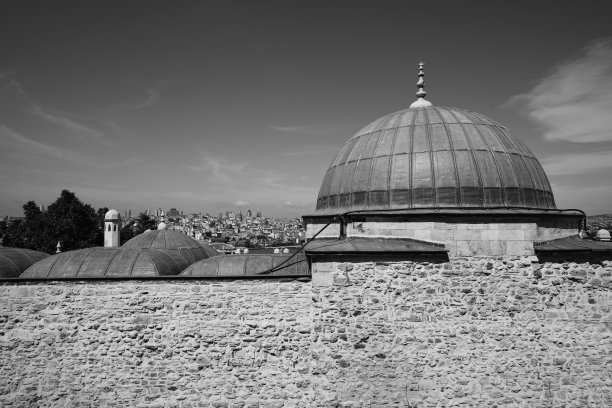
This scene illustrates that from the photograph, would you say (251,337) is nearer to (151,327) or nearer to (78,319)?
(151,327)

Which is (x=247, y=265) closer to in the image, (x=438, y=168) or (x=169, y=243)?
(x=438, y=168)

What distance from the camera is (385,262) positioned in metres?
7.53

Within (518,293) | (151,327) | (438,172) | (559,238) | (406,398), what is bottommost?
(406,398)

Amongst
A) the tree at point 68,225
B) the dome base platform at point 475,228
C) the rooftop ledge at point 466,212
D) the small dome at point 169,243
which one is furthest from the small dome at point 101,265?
the tree at point 68,225

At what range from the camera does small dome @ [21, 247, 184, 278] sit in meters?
8.34

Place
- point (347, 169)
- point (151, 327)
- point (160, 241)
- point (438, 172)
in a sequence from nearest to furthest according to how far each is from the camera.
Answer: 1. point (151, 327)
2. point (438, 172)
3. point (347, 169)
4. point (160, 241)

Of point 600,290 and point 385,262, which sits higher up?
point 385,262

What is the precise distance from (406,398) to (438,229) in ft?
11.6

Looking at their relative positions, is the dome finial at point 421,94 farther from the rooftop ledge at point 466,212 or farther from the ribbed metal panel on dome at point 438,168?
the rooftop ledge at point 466,212

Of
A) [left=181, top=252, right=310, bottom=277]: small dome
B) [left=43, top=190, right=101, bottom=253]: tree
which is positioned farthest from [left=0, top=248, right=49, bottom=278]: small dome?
[left=43, top=190, right=101, bottom=253]: tree

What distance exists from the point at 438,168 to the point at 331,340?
4.65 meters

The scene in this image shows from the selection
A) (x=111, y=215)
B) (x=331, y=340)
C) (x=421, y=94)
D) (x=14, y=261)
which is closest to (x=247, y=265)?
(x=331, y=340)

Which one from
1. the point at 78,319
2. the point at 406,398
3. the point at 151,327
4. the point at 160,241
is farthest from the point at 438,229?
the point at 160,241

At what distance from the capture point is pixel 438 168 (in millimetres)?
8461
